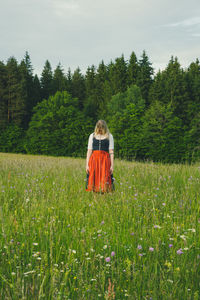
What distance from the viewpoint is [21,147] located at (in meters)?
43.3

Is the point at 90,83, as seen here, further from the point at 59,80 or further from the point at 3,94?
the point at 3,94

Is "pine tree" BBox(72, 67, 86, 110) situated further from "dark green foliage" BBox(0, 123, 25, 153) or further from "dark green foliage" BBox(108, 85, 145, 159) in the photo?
"dark green foliage" BBox(108, 85, 145, 159)

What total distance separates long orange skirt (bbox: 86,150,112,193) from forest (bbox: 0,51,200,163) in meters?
24.7

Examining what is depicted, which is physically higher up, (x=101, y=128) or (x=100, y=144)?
(x=101, y=128)

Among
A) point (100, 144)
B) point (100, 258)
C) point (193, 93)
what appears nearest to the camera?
point (100, 258)

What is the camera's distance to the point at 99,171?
630 cm

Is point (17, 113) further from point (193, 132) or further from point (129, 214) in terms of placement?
point (129, 214)

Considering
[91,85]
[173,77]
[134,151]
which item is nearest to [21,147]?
[134,151]

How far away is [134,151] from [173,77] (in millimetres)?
15363

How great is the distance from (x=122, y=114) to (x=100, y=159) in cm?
3243

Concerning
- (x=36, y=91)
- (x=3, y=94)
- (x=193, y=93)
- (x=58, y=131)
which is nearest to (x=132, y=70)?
(x=193, y=93)

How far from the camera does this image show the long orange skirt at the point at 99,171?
6.17m

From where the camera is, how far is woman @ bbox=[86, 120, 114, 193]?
624 cm

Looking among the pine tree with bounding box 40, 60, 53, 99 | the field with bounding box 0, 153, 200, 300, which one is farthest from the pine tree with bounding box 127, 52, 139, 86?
the field with bounding box 0, 153, 200, 300
